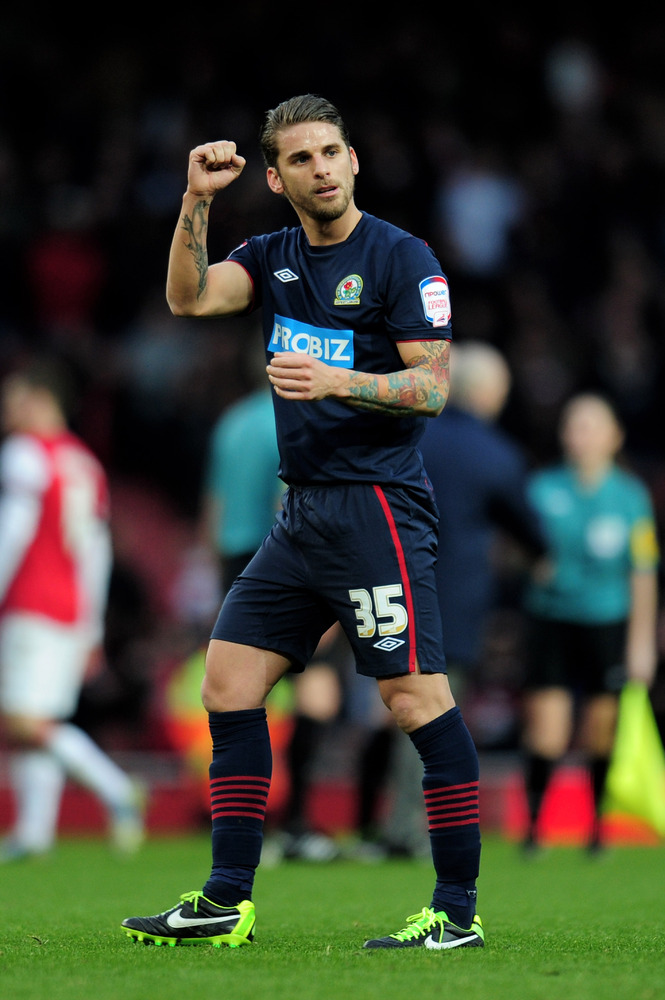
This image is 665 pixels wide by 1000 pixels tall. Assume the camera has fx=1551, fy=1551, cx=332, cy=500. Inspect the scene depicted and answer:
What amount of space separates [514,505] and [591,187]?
6211 mm

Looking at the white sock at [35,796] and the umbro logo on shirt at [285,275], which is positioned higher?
the umbro logo on shirt at [285,275]

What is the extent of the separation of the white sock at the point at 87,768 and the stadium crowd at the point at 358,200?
95.8 inches

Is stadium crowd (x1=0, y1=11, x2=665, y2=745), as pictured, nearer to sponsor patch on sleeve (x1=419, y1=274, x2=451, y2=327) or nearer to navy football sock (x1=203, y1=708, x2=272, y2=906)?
navy football sock (x1=203, y1=708, x2=272, y2=906)

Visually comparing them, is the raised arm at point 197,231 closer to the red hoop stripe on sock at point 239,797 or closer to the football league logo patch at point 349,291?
the football league logo patch at point 349,291

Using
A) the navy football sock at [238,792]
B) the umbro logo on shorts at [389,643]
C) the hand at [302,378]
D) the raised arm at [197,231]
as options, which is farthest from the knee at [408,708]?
the raised arm at [197,231]

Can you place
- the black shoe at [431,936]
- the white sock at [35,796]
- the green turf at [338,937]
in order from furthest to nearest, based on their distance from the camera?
the white sock at [35,796]
the black shoe at [431,936]
the green turf at [338,937]

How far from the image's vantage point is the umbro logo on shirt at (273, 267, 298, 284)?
12.8 ft

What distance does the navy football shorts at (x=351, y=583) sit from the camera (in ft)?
12.3

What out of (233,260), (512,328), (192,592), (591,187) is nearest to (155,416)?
(192,592)

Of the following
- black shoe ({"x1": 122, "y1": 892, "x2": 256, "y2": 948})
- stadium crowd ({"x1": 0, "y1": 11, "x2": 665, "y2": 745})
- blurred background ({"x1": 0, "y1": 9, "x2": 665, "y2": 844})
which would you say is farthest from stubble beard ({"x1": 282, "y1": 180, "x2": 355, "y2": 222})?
stadium crowd ({"x1": 0, "y1": 11, "x2": 665, "y2": 745})

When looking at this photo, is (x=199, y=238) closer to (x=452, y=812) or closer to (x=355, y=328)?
(x=355, y=328)

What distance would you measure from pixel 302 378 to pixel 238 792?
1074mm

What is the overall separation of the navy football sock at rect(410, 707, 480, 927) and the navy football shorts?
0.16m

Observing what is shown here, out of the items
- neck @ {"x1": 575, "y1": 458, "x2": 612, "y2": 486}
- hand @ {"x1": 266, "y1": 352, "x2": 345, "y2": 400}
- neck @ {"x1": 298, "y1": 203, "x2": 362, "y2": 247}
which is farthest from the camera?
neck @ {"x1": 575, "y1": 458, "x2": 612, "y2": 486}
